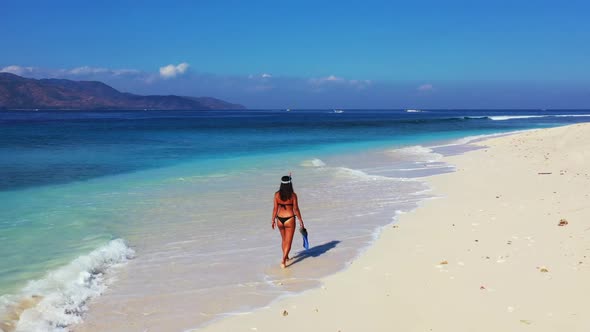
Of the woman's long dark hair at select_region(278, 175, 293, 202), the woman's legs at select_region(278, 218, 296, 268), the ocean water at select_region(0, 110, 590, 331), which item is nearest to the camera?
the ocean water at select_region(0, 110, 590, 331)

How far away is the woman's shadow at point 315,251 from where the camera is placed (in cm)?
825

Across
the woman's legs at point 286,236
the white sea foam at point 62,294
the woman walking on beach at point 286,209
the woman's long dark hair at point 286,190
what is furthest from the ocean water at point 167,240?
the woman's long dark hair at point 286,190

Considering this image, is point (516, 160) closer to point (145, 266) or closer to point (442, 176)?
point (442, 176)

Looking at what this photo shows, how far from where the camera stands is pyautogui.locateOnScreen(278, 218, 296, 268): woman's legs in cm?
783

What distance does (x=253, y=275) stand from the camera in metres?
7.46

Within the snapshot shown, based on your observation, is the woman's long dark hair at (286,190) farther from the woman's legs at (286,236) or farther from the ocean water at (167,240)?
the ocean water at (167,240)

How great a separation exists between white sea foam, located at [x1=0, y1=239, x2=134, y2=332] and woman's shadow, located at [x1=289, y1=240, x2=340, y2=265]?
2824 millimetres

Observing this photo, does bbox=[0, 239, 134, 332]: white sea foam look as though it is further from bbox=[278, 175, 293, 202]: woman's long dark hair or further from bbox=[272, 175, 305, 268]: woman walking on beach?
bbox=[278, 175, 293, 202]: woman's long dark hair

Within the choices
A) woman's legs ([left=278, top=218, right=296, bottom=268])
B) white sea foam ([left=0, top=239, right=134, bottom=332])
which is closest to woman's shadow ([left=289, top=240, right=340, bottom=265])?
woman's legs ([left=278, top=218, right=296, bottom=268])

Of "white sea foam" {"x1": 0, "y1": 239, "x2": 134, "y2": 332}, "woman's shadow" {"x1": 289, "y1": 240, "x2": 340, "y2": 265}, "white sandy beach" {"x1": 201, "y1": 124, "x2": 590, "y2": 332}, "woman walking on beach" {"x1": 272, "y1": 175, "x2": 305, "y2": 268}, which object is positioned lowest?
"white sea foam" {"x1": 0, "y1": 239, "x2": 134, "y2": 332}

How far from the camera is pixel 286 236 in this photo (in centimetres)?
802

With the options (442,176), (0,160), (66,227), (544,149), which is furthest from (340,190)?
(0,160)

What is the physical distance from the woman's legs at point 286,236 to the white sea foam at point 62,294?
2.58 meters

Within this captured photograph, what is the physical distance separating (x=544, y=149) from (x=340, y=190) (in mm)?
12652
